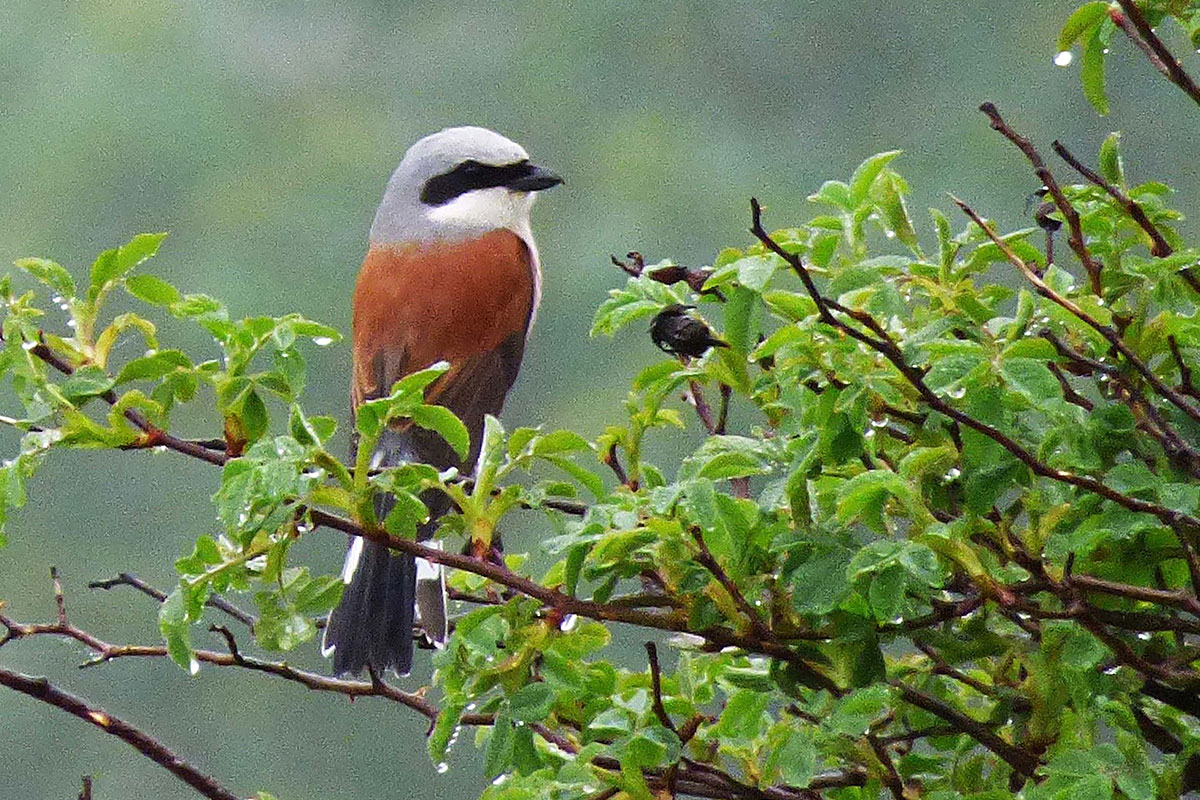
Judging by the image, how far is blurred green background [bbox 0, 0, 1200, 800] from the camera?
2.45 meters

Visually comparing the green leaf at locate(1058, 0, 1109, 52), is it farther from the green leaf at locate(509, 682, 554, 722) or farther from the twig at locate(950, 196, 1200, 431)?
the green leaf at locate(509, 682, 554, 722)

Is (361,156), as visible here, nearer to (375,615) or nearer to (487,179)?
(487,179)

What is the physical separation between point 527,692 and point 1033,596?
16 centimetres

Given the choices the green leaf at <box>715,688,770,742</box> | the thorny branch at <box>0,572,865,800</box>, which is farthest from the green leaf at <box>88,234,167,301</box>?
the green leaf at <box>715,688,770,742</box>

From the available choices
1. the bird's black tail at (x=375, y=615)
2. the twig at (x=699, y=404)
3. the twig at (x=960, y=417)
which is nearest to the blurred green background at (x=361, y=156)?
the bird's black tail at (x=375, y=615)

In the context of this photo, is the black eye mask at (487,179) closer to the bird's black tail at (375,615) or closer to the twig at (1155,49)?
the bird's black tail at (375,615)

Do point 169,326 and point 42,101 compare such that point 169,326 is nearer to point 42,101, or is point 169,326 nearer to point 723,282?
point 42,101

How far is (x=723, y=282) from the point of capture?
0.49 m

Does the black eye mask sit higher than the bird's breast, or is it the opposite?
the black eye mask

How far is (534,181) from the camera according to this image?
1.31 m

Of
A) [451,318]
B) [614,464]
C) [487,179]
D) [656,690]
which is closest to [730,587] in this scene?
[656,690]

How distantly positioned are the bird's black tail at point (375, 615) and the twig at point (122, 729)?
29 centimetres

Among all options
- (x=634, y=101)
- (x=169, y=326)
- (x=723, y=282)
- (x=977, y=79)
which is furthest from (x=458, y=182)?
(x=977, y=79)

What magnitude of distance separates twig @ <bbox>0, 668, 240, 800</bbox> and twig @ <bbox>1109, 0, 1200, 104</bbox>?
1.29ft
